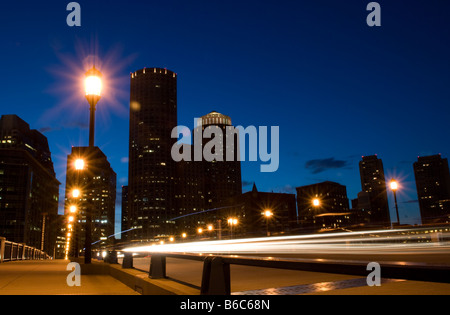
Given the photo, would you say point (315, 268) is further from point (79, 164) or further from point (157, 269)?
point (79, 164)

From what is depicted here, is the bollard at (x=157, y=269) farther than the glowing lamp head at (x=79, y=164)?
No

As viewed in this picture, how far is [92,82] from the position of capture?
1562cm

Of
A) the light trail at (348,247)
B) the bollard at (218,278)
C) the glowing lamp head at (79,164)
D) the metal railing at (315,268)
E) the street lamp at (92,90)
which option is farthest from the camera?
the glowing lamp head at (79,164)

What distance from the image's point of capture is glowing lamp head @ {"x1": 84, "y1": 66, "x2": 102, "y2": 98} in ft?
51.1

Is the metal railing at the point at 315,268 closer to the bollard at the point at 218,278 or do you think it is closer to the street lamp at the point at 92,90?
the bollard at the point at 218,278

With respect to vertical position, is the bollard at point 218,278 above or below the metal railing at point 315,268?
below

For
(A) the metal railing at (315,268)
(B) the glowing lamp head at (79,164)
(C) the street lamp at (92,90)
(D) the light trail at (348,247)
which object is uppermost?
(C) the street lamp at (92,90)

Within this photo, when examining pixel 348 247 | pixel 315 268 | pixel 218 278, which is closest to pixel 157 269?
pixel 218 278

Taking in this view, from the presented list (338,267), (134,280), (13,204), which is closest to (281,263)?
(338,267)

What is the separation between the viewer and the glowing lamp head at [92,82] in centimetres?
1557

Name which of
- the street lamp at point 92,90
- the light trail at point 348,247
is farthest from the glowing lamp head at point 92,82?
the light trail at point 348,247
